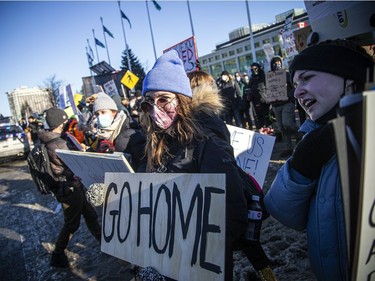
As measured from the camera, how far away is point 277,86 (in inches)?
229

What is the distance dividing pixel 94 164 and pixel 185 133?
0.93 meters

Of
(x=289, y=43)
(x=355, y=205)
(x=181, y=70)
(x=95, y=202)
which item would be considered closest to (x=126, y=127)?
(x=95, y=202)

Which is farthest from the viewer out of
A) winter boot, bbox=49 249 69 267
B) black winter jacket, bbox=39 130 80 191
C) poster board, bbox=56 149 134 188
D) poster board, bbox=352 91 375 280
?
winter boot, bbox=49 249 69 267

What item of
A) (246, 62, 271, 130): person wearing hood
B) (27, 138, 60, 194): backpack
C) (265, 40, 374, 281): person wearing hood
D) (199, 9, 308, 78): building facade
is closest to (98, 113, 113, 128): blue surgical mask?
(27, 138, 60, 194): backpack

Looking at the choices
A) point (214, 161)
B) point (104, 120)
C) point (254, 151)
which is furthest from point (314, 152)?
point (104, 120)

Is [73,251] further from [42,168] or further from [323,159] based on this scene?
[323,159]

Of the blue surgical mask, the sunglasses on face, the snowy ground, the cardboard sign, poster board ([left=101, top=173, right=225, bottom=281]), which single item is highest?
the cardboard sign

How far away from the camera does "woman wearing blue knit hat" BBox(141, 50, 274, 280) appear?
145 centimetres

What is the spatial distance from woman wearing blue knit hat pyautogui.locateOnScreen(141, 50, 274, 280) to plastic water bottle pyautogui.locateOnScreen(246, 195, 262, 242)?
8cm

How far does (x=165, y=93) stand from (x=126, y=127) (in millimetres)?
1148

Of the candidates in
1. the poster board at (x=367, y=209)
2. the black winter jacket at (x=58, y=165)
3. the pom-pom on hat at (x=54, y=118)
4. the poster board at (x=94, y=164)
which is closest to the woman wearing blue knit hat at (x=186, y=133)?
the poster board at (x=94, y=164)

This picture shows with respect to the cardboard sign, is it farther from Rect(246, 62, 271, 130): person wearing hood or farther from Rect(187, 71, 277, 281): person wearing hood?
Rect(187, 71, 277, 281): person wearing hood

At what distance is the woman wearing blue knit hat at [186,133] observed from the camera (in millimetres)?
1448

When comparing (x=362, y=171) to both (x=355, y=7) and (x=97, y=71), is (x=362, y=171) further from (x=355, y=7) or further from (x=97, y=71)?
(x=97, y=71)
